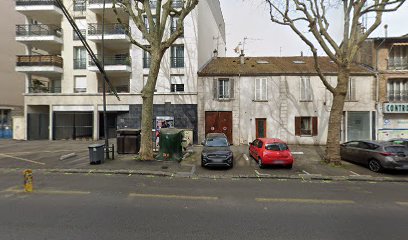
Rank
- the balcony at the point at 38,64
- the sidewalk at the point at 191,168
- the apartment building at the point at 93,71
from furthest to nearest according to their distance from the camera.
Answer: the balcony at the point at 38,64 < the apartment building at the point at 93,71 < the sidewalk at the point at 191,168

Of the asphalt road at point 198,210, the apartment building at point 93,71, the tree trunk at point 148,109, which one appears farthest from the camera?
the apartment building at point 93,71

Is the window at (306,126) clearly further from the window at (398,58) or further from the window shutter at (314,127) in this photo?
the window at (398,58)

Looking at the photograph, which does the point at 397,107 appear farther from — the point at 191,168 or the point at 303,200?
the point at 191,168

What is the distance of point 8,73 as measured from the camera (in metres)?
27.7

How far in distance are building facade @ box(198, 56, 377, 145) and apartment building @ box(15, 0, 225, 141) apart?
1.83 meters

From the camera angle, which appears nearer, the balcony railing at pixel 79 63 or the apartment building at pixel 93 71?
the apartment building at pixel 93 71

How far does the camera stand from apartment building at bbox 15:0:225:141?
1978 cm

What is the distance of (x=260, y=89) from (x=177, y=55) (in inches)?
291

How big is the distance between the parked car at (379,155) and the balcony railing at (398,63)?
10425mm

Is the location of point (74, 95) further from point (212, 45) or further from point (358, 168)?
point (358, 168)

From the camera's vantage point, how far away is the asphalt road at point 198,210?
179 inches

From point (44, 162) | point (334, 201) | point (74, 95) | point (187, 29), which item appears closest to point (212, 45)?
point (187, 29)

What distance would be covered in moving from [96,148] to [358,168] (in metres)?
12.3

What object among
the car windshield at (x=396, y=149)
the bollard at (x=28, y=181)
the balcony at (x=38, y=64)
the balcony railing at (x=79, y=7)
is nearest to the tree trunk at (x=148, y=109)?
the bollard at (x=28, y=181)
